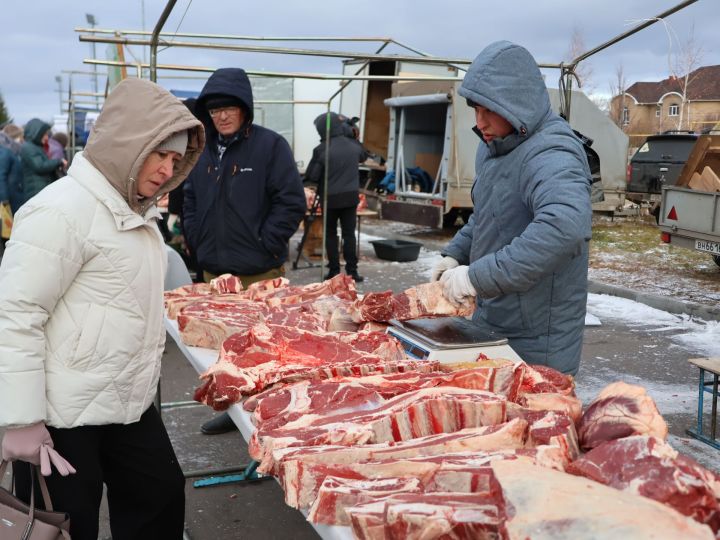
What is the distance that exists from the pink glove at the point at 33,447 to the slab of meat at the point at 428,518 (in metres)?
1.18

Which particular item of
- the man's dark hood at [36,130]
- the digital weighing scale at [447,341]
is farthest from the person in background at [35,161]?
the digital weighing scale at [447,341]

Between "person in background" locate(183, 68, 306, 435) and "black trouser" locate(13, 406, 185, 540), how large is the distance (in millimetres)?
2118

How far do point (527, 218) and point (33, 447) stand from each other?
6.79ft

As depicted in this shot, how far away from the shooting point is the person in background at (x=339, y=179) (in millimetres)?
10312

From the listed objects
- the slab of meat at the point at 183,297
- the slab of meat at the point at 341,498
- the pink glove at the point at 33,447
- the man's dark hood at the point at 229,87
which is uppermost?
the man's dark hood at the point at 229,87

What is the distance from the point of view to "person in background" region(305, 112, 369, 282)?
10.3 metres

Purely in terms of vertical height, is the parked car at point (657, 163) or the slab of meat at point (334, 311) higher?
the parked car at point (657, 163)

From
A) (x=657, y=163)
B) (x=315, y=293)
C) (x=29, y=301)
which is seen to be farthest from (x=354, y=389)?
(x=657, y=163)

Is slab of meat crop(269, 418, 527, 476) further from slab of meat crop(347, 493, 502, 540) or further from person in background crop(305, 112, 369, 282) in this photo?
person in background crop(305, 112, 369, 282)

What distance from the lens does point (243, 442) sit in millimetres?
5039

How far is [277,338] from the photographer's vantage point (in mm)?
3094

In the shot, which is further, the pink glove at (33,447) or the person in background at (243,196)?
the person in background at (243,196)

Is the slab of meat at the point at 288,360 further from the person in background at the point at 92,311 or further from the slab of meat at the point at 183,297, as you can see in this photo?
the slab of meat at the point at 183,297

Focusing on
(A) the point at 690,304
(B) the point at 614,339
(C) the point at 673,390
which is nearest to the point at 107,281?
(C) the point at 673,390
